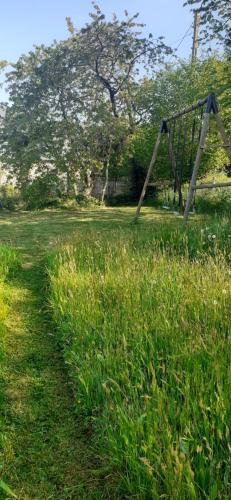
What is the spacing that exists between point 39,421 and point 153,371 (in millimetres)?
907

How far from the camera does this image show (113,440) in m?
1.71

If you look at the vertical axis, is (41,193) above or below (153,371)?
above

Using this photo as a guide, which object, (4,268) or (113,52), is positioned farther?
(113,52)

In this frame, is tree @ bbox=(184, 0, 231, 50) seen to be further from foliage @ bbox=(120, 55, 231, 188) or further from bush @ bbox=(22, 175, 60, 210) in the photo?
bush @ bbox=(22, 175, 60, 210)

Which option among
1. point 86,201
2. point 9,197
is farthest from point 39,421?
point 9,197

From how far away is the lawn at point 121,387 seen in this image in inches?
61.9

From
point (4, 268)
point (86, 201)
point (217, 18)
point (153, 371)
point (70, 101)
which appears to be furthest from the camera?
point (86, 201)

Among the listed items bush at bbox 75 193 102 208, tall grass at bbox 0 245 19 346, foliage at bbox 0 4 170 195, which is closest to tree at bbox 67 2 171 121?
foliage at bbox 0 4 170 195

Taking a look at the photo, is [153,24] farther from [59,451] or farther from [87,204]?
[59,451]

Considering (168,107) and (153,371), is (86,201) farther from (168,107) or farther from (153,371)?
(153,371)

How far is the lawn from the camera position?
1.57 m

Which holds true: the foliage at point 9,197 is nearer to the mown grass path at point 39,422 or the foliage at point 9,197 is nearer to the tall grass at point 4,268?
the tall grass at point 4,268

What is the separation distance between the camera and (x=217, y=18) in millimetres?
7523

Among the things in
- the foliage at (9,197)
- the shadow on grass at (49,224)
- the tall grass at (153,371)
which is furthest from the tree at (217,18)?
the foliage at (9,197)
